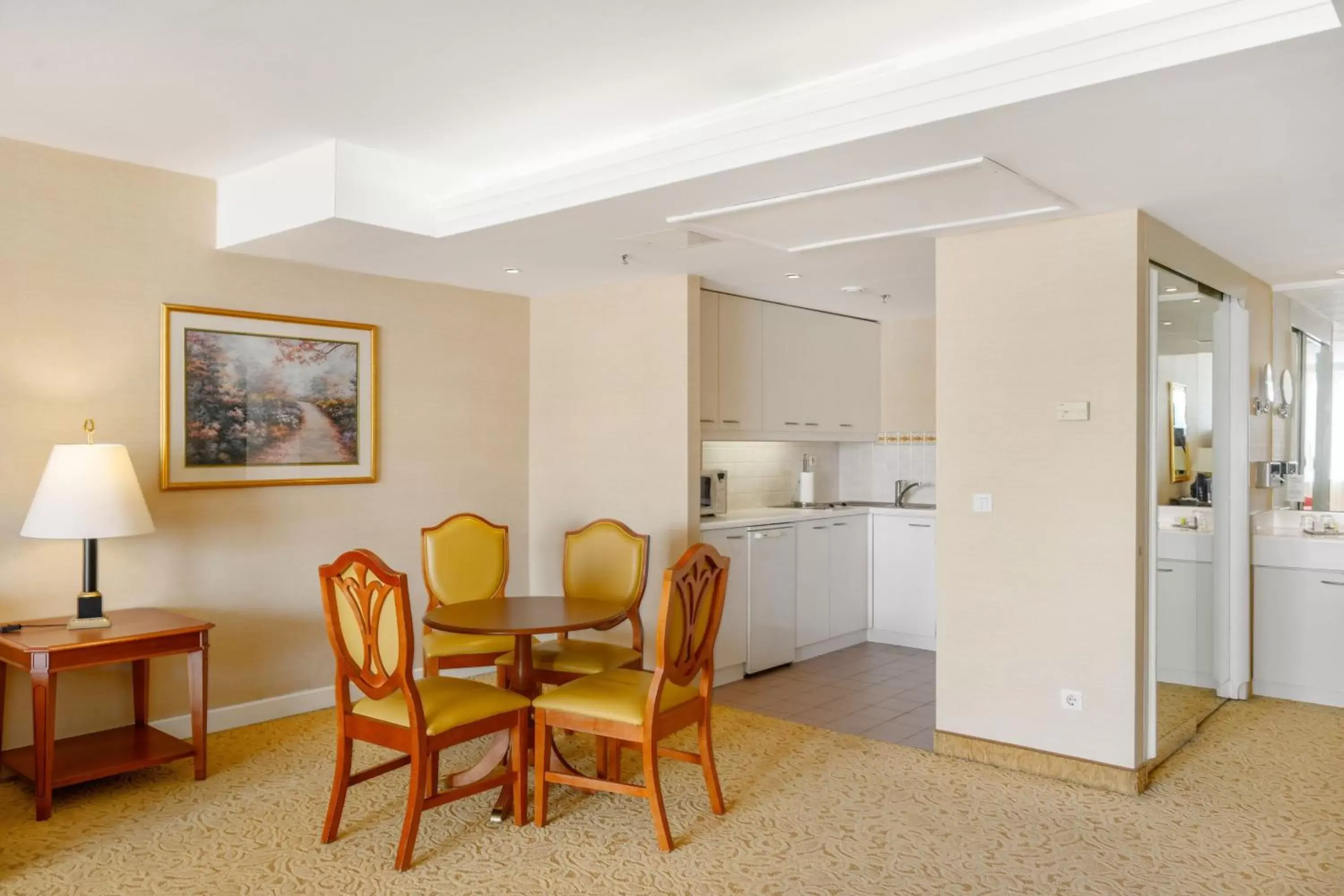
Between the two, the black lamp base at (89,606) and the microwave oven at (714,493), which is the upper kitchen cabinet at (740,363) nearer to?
the microwave oven at (714,493)

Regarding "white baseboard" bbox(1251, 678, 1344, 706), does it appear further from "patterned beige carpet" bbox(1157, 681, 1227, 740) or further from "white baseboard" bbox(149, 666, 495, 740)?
"white baseboard" bbox(149, 666, 495, 740)

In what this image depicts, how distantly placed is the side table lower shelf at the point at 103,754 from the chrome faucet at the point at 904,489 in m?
4.79

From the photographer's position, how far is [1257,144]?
2949mm

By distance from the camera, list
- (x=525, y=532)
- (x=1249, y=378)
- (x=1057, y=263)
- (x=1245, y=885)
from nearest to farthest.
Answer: (x=1245, y=885) → (x=1057, y=263) → (x=1249, y=378) → (x=525, y=532)

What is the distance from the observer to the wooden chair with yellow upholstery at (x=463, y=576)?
4324 millimetres

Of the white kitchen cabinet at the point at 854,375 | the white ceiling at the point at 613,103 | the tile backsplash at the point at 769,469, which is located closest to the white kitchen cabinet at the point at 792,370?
the white kitchen cabinet at the point at 854,375

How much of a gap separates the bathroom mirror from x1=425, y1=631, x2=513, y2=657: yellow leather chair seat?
304 centimetres

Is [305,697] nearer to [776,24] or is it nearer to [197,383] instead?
[197,383]

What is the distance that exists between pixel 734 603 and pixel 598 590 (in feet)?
3.66

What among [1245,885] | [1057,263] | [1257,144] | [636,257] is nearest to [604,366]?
[636,257]

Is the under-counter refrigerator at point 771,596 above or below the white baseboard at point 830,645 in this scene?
above

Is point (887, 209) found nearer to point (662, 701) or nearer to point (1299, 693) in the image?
point (662, 701)

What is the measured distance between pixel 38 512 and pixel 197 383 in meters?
0.99

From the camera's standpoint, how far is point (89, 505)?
365 cm
